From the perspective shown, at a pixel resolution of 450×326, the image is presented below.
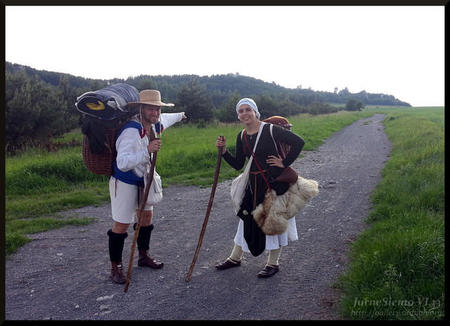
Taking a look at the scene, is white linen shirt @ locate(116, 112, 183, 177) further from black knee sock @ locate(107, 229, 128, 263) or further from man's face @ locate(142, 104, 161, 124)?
black knee sock @ locate(107, 229, 128, 263)

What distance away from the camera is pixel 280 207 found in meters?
4.04

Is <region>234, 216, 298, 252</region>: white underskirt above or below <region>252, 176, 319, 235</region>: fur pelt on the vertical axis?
below

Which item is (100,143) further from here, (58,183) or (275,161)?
(58,183)

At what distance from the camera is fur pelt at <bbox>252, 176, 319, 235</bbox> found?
13.2ft

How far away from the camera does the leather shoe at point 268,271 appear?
4.11 m

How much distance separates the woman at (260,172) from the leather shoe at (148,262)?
1106 millimetres

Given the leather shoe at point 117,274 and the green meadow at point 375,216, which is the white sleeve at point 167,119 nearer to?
the leather shoe at point 117,274

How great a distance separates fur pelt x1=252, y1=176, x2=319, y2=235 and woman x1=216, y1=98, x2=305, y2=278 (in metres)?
0.07

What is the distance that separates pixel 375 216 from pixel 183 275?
11.7 feet

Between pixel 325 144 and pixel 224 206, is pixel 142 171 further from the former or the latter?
pixel 325 144

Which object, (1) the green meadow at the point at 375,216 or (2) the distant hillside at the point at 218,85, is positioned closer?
(1) the green meadow at the point at 375,216

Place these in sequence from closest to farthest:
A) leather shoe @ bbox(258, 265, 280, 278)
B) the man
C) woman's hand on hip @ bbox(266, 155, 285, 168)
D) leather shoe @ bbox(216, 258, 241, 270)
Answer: the man < woman's hand on hip @ bbox(266, 155, 285, 168) < leather shoe @ bbox(258, 265, 280, 278) < leather shoe @ bbox(216, 258, 241, 270)

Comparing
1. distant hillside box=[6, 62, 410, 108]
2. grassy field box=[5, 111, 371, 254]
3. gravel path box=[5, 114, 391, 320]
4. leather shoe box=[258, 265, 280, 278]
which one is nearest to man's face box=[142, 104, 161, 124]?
gravel path box=[5, 114, 391, 320]

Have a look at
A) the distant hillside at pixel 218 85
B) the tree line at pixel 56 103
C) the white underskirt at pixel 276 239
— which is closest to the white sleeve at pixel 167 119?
the white underskirt at pixel 276 239
